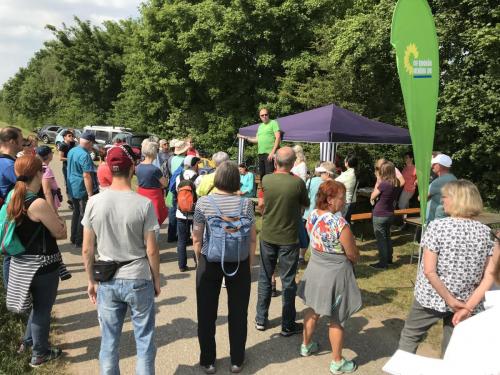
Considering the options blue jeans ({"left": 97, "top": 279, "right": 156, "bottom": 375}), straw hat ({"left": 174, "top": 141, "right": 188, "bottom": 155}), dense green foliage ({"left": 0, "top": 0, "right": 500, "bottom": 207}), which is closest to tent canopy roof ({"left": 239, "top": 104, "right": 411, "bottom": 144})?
straw hat ({"left": 174, "top": 141, "right": 188, "bottom": 155})

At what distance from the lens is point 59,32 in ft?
103

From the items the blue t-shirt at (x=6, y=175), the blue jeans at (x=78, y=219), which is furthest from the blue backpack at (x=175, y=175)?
the blue t-shirt at (x=6, y=175)

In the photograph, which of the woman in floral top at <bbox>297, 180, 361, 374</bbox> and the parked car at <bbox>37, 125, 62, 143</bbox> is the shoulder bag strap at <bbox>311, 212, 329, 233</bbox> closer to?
the woman in floral top at <bbox>297, 180, 361, 374</bbox>

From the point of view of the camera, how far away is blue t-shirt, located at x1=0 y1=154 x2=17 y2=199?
13.3 feet

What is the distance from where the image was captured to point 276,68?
20062 mm

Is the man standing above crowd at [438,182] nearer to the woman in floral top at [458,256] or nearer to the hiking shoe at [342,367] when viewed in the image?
the woman in floral top at [458,256]

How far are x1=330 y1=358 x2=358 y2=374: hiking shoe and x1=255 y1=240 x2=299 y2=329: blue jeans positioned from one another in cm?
67

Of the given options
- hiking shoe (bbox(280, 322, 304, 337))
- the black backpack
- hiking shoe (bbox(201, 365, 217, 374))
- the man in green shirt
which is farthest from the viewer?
the man in green shirt

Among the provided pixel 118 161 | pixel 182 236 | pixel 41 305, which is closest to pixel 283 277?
pixel 118 161

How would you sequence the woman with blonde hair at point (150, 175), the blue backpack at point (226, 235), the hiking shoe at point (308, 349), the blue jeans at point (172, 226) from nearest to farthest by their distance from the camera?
the blue backpack at point (226, 235) < the hiking shoe at point (308, 349) < the woman with blonde hair at point (150, 175) < the blue jeans at point (172, 226)

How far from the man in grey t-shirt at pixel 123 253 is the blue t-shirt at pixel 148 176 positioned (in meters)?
2.53

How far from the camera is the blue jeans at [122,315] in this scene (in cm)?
271

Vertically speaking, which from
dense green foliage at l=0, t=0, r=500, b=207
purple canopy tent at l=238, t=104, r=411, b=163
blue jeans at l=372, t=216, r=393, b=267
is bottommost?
blue jeans at l=372, t=216, r=393, b=267

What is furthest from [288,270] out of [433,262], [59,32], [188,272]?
[59,32]
